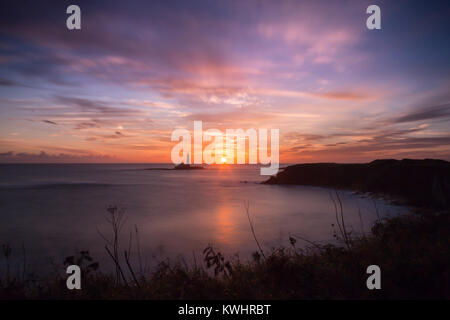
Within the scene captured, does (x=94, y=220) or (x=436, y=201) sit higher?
(x=436, y=201)

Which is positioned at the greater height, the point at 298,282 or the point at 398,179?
the point at 398,179

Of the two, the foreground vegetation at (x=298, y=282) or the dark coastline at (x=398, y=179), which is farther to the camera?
the dark coastline at (x=398, y=179)

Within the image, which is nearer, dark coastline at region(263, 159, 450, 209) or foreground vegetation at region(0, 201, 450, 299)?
foreground vegetation at region(0, 201, 450, 299)

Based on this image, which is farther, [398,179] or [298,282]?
[398,179]

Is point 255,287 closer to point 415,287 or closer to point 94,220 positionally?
point 415,287

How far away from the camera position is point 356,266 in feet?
20.8
